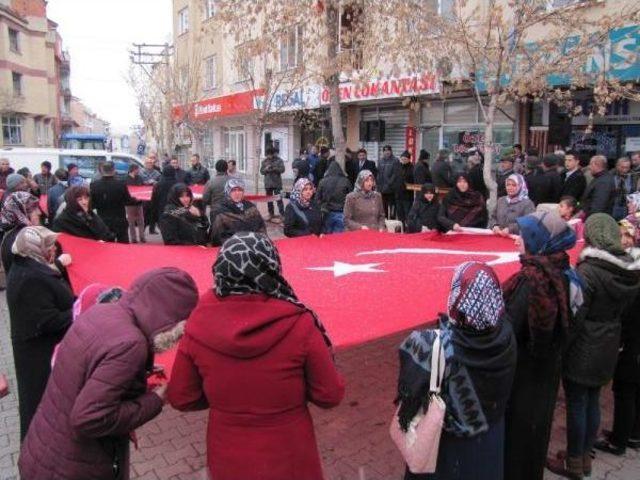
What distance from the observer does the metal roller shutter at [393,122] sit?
1850cm

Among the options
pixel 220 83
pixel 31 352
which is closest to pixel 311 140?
pixel 220 83

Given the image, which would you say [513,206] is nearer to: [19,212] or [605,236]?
[605,236]

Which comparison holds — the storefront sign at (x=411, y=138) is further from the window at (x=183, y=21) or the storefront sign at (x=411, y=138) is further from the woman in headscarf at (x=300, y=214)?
the window at (x=183, y=21)

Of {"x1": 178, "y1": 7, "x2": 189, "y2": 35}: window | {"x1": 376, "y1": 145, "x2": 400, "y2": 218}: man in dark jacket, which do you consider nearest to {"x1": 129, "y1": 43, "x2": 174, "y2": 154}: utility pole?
{"x1": 178, "y1": 7, "x2": 189, "y2": 35}: window

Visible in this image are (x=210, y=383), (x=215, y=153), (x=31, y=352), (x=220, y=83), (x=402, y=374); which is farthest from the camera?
(x=215, y=153)

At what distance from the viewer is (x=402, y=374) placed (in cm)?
267

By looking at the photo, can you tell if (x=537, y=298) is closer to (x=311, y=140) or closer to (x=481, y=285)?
(x=481, y=285)

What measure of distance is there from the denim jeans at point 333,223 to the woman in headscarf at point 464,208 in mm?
1774

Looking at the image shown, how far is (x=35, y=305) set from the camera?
10.7ft

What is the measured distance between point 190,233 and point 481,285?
4790mm

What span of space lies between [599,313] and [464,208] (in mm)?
3510

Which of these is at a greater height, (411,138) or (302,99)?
(302,99)

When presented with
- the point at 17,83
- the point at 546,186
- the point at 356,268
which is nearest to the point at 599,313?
the point at 356,268

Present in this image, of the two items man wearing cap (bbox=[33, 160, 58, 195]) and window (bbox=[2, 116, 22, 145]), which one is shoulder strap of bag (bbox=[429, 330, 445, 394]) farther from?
window (bbox=[2, 116, 22, 145])
